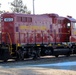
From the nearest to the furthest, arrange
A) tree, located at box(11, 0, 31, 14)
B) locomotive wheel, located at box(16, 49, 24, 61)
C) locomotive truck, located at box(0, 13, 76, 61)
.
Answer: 1. locomotive wheel, located at box(16, 49, 24, 61)
2. locomotive truck, located at box(0, 13, 76, 61)
3. tree, located at box(11, 0, 31, 14)

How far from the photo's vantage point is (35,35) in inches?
953

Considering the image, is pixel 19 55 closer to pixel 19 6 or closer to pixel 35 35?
pixel 35 35

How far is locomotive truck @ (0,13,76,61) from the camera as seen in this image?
22566 mm

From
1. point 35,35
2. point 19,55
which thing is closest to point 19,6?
point 35,35

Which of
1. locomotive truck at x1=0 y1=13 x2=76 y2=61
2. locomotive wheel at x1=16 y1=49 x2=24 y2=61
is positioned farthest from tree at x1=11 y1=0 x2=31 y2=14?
locomotive wheel at x1=16 y1=49 x2=24 y2=61

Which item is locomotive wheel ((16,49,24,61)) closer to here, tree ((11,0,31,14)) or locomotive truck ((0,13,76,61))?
locomotive truck ((0,13,76,61))

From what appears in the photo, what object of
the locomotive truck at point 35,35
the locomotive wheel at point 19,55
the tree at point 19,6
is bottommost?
the locomotive wheel at point 19,55

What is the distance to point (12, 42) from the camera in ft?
74.6

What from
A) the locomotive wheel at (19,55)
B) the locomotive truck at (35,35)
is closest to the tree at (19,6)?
the locomotive truck at (35,35)

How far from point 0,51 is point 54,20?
6.59 m

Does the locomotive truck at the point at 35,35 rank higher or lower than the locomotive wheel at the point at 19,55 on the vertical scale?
higher

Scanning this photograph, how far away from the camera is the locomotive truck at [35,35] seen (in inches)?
888

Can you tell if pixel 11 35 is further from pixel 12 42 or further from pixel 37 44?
pixel 37 44

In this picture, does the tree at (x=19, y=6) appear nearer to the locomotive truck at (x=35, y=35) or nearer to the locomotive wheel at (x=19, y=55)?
the locomotive truck at (x=35, y=35)
